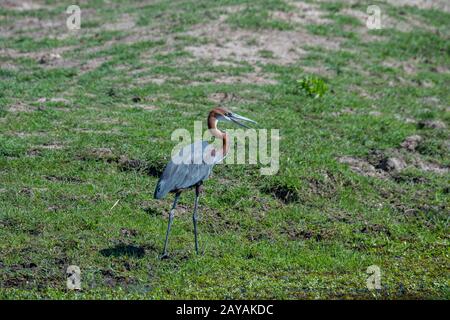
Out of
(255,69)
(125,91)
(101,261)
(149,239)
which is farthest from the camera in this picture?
(255,69)

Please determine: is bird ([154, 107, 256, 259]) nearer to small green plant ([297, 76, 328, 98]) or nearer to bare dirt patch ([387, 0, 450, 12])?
small green plant ([297, 76, 328, 98])

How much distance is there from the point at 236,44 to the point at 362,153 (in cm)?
446

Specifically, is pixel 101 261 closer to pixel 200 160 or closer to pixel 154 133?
pixel 200 160

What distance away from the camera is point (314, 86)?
12844 mm

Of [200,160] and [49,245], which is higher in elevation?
[200,160]

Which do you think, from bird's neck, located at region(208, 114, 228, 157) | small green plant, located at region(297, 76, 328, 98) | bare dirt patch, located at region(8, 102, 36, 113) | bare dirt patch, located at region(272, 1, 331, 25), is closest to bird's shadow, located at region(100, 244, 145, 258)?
bird's neck, located at region(208, 114, 228, 157)

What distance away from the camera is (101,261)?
775 centimetres

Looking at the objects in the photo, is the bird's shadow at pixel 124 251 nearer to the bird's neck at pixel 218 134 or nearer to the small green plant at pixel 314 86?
the bird's neck at pixel 218 134

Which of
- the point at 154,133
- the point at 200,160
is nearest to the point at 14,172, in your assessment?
the point at 154,133

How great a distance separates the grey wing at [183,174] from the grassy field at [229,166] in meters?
0.60

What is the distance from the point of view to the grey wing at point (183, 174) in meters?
8.05

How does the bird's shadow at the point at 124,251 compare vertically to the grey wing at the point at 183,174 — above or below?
below

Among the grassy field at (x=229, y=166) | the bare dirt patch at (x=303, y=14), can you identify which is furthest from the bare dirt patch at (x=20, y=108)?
the bare dirt patch at (x=303, y=14)

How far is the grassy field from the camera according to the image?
783 centimetres
